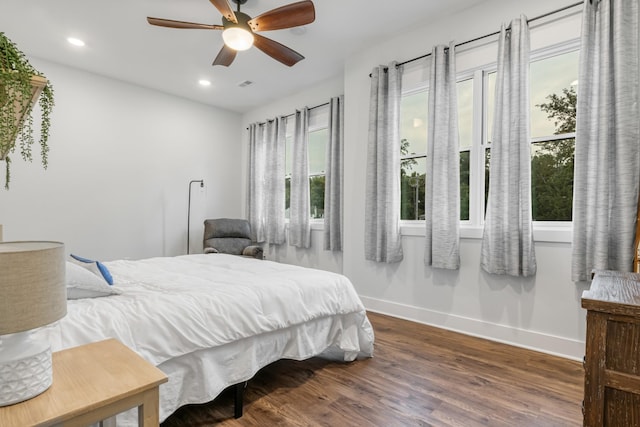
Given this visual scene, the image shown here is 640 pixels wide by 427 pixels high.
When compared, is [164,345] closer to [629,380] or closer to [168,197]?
[629,380]

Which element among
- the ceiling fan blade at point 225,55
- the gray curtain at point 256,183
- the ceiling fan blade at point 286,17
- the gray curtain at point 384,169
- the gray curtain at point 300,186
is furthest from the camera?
the gray curtain at point 256,183

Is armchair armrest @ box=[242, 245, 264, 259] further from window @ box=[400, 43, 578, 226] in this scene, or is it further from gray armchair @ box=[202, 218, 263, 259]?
window @ box=[400, 43, 578, 226]

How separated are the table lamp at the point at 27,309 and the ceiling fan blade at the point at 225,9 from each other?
6.83 feet

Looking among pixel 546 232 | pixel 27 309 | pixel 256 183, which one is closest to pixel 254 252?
pixel 256 183

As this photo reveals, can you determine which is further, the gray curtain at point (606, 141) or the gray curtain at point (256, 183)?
the gray curtain at point (256, 183)

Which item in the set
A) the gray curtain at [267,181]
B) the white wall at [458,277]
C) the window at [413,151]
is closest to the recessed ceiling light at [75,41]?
the gray curtain at [267,181]

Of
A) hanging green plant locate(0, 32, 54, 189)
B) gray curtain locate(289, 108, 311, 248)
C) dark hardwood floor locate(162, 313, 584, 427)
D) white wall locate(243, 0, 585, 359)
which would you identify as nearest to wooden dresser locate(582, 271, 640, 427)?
dark hardwood floor locate(162, 313, 584, 427)

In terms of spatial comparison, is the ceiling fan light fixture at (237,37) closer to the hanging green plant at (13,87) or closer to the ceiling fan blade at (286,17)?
the ceiling fan blade at (286,17)

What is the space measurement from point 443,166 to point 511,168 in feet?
1.89

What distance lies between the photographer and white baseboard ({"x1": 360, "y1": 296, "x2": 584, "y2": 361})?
103 inches

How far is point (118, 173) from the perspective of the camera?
4625 millimetres

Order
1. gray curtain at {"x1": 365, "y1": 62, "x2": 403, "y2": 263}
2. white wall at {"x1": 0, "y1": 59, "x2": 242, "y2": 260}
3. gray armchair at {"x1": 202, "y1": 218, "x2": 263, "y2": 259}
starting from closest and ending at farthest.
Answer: gray curtain at {"x1": 365, "y1": 62, "x2": 403, "y2": 263} → white wall at {"x1": 0, "y1": 59, "x2": 242, "y2": 260} → gray armchair at {"x1": 202, "y1": 218, "x2": 263, "y2": 259}

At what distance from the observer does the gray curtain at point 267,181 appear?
5.23 meters

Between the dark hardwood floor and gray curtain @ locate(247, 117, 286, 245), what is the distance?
298cm
